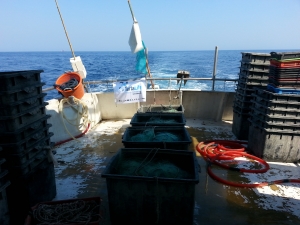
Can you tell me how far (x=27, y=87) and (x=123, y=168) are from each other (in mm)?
1648

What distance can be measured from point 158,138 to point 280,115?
252 centimetres

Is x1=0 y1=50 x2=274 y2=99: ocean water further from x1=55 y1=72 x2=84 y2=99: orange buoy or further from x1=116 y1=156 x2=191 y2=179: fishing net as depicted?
x1=116 y1=156 x2=191 y2=179: fishing net

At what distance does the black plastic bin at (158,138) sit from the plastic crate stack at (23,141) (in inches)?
49.6

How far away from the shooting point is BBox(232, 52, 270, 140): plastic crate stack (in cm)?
537

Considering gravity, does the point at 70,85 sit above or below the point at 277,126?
above

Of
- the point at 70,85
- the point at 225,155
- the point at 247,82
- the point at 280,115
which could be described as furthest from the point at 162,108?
the point at 280,115

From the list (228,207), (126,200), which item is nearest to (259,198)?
(228,207)

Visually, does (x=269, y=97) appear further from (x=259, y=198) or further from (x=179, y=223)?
(x=179, y=223)

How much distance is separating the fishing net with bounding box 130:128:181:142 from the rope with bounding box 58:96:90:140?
266 cm

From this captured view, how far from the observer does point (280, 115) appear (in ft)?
14.4

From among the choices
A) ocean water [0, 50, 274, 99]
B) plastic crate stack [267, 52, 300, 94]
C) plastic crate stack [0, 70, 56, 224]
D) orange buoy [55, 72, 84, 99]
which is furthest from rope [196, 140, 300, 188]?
orange buoy [55, 72, 84, 99]

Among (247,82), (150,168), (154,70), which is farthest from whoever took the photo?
(154,70)

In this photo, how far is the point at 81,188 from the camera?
379 cm

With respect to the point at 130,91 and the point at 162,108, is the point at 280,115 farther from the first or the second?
the point at 130,91
